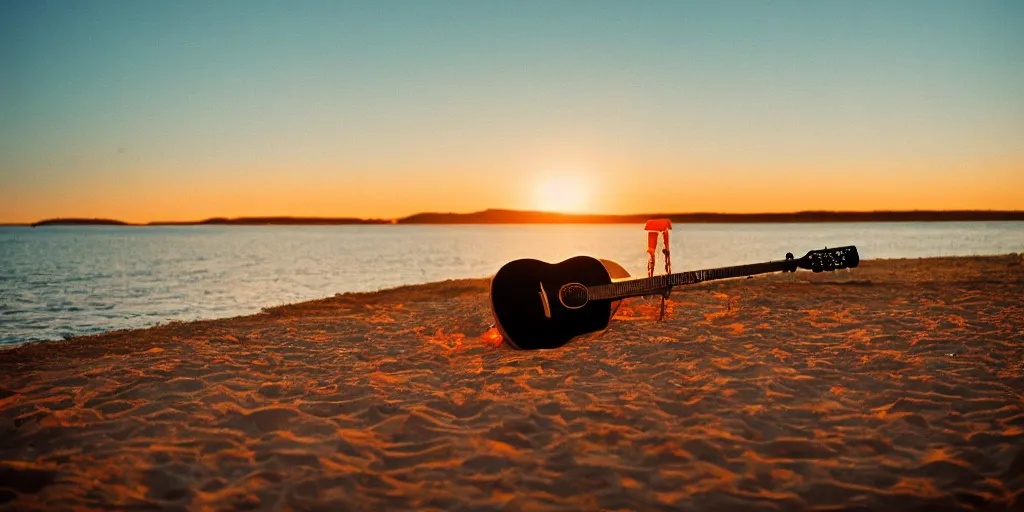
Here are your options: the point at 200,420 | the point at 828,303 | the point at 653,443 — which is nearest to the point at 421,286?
the point at 828,303

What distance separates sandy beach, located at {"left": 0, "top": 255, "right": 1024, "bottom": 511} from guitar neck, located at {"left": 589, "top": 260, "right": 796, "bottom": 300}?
2.10ft

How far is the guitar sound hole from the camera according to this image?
22.0 feet

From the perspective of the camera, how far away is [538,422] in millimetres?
4336

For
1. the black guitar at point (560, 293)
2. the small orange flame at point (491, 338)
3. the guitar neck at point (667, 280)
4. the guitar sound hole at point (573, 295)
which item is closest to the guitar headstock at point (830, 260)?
the black guitar at point (560, 293)

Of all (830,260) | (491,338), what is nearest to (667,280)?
(830,260)

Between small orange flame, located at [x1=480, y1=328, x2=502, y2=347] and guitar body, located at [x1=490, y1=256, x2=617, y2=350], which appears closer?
guitar body, located at [x1=490, y1=256, x2=617, y2=350]

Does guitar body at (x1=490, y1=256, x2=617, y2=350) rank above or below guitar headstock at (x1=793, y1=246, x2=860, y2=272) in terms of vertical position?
below

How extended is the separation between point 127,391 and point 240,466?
7.41 ft

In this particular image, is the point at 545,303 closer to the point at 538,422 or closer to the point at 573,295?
the point at 573,295

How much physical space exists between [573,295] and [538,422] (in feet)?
8.57

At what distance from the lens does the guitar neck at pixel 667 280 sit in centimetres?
690

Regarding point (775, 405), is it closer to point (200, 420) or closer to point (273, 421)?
point (273, 421)

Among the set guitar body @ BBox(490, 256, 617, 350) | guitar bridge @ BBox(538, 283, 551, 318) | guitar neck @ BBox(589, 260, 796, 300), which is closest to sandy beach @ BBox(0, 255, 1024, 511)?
guitar body @ BBox(490, 256, 617, 350)

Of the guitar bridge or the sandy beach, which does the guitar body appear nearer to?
the guitar bridge
